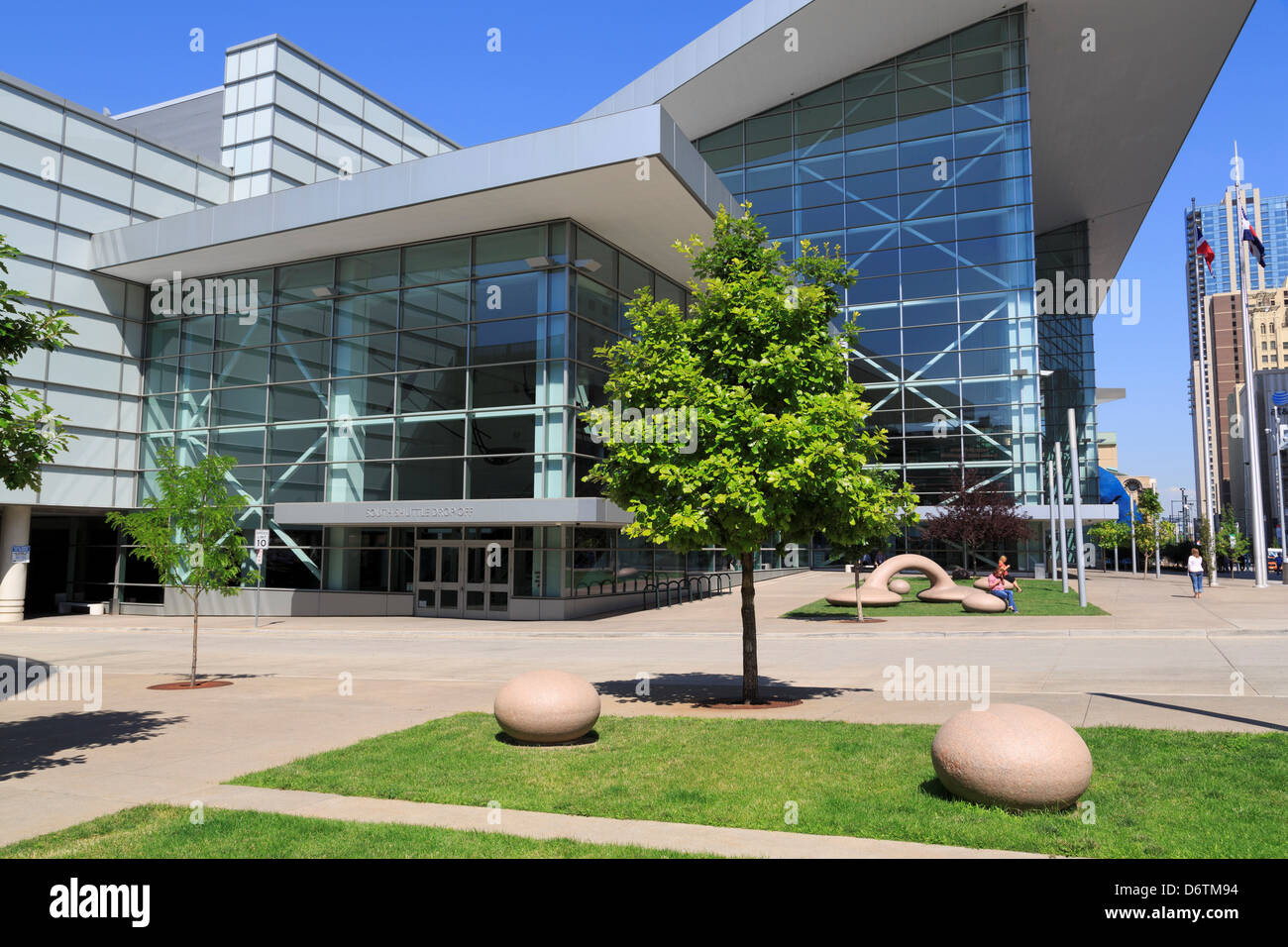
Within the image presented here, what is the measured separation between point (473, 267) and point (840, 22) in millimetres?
Answer: 25998

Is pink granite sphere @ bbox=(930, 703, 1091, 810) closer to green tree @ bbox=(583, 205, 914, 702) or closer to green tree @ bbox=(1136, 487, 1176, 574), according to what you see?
green tree @ bbox=(583, 205, 914, 702)

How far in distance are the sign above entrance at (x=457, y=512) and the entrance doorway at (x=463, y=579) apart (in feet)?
3.73

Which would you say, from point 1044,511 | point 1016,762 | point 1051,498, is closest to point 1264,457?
point 1044,511

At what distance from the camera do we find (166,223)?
3072 cm

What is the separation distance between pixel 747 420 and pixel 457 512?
1622 centimetres

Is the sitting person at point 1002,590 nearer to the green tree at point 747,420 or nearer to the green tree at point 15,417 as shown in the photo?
the green tree at point 747,420

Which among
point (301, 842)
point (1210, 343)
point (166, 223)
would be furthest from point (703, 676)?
point (1210, 343)

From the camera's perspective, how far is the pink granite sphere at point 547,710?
9.66m

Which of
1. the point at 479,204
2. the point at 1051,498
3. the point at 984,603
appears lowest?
the point at 984,603

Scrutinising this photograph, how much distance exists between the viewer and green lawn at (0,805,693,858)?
19.3ft

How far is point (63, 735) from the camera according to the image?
1085cm

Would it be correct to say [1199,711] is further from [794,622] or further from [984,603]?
[984,603]

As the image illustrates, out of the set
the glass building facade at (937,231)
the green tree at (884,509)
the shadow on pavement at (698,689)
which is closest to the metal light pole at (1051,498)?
the glass building facade at (937,231)

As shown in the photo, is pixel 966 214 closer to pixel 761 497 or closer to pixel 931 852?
pixel 761 497
